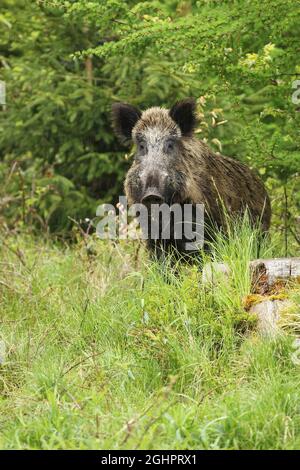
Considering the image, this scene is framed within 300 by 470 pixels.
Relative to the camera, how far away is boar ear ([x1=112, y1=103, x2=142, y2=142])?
856 centimetres

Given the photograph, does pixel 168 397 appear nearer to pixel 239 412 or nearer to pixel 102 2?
pixel 239 412

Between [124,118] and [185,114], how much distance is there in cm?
65

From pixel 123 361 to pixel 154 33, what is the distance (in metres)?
3.21

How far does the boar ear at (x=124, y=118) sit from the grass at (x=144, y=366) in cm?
132

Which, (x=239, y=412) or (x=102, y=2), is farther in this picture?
(x=102, y=2)

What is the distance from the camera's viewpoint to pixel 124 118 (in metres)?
8.68

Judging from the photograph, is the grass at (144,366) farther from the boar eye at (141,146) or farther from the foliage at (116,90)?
the foliage at (116,90)

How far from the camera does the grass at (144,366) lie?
15.8 ft

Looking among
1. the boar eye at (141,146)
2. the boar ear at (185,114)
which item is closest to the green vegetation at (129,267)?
the boar ear at (185,114)

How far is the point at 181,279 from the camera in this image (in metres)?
7.40

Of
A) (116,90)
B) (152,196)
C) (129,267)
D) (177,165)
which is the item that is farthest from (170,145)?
(116,90)
